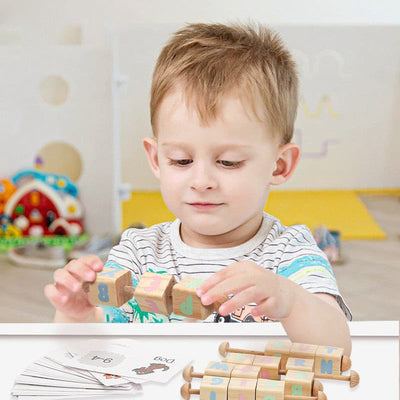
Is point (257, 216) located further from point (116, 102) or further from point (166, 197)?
point (116, 102)

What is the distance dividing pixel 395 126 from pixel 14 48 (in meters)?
1.69

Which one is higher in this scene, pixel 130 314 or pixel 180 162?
pixel 180 162

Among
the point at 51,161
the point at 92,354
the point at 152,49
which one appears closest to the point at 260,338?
the point at 92,354

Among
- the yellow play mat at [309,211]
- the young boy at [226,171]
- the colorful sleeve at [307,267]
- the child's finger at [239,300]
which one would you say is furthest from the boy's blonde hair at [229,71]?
the yellow play mat at [309,211]

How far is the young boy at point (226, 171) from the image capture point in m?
0.71

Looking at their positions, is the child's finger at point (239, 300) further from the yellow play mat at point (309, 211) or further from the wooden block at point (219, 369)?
the yellow play mat at point (309, 211)

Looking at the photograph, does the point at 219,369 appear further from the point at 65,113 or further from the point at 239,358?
the point at 65,113

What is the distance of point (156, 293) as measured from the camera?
0.60 m

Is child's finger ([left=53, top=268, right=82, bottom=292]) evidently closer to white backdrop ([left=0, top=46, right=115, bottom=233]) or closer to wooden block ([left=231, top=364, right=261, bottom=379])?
wooden block ([left=231, top=364, right=261, bottom=379])

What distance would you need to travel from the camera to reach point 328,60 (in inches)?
118

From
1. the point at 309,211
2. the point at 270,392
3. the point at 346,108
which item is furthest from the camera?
the point at 346,108

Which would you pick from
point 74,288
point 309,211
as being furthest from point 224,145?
point 309,211

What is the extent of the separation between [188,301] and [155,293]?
0.03 meters

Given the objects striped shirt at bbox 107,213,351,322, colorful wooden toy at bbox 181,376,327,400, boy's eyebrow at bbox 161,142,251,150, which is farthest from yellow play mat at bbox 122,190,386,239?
colorful wooden toy at bbox 181,376,327,400
